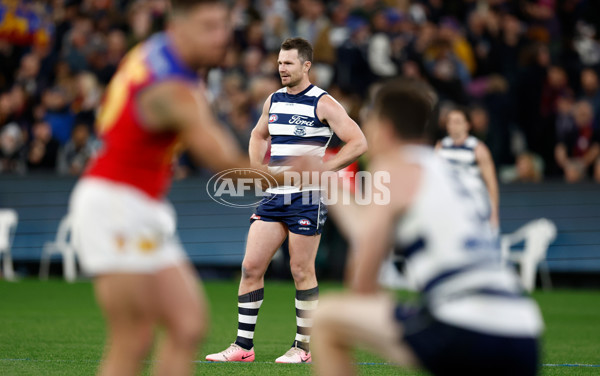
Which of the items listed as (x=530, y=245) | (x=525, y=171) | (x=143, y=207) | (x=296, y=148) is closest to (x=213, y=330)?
(x=296, y=148)

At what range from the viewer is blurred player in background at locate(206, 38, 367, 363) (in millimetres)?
8656

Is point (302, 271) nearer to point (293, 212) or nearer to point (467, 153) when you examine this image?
point (293, 212)

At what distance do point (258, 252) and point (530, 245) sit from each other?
8540 millimetres

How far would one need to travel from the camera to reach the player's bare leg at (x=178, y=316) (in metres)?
4.54

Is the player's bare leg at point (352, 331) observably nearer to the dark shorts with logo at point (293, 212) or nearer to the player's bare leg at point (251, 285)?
the player's bare leg at point (251, 285)

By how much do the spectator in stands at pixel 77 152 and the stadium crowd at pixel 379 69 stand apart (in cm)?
2

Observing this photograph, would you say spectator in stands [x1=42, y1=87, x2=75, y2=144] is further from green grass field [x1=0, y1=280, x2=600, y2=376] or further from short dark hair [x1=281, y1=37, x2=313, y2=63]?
short dark hair [x1=281, y1=37, x2=313, y2=63]

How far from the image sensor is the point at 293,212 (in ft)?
28.8

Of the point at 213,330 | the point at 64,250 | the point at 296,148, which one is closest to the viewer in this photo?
the point at 296,148

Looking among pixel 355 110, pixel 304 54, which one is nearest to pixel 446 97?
pixel 355 110

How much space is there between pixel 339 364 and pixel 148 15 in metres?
16.0

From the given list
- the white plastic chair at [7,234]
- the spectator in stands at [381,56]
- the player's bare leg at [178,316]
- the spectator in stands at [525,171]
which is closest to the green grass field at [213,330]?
the white plastic chair at [7,234]

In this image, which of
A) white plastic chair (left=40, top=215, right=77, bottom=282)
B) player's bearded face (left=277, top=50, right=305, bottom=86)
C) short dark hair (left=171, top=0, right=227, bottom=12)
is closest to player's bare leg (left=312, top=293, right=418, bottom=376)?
short dark hair (left=171, top=0, right=227, bottom=12)

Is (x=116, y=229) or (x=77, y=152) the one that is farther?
(x=77, y=152)
